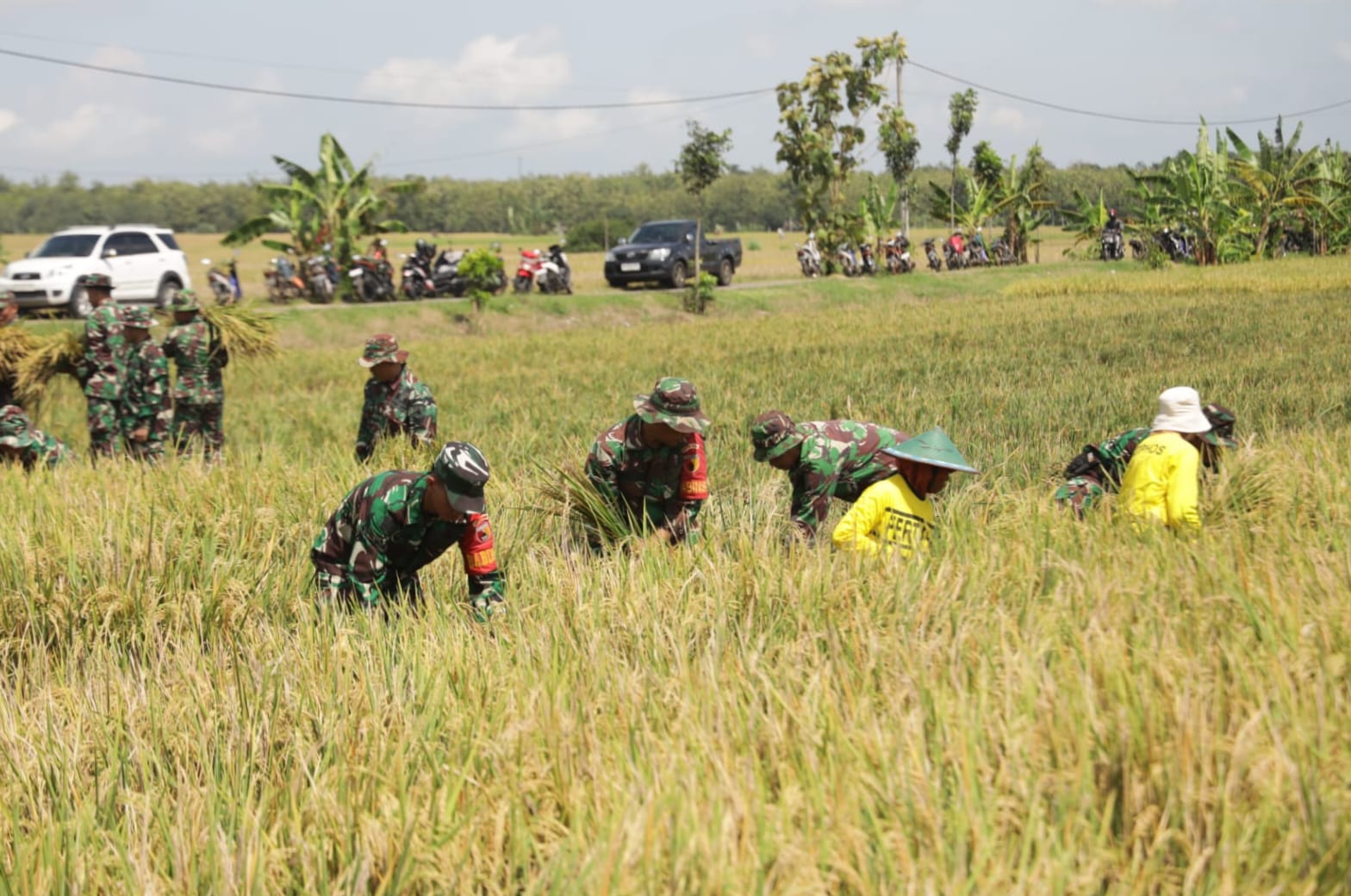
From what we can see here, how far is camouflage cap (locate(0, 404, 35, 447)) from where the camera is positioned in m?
7.97

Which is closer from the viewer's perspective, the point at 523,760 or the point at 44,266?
the point at 523,760

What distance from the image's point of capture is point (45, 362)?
873 centimetres

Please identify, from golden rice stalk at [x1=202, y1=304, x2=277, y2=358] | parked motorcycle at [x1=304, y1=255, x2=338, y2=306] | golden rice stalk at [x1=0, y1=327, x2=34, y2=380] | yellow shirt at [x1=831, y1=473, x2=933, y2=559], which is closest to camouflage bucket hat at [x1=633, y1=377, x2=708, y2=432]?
yellow shirt at [x1=831, y1=473, x2=933, y2=559]

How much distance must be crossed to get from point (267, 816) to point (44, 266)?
61.8ft

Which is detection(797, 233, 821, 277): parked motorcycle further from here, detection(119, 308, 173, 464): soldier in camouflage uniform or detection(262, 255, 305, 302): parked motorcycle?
detection(119, 308, 173, 464): soldier in camouflage uniform

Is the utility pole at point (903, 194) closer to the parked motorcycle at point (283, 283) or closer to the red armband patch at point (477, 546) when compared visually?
the parked motorcycle at point (283, 283)

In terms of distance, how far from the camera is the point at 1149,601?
9.70 ft

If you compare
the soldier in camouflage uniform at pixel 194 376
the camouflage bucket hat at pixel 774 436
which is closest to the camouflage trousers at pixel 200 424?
the soldier in camouflage uniform at pixel 194 376

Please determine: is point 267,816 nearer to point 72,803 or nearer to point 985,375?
point 72,803

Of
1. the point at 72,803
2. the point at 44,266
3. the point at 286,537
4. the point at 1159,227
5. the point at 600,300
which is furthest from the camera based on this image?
the point at 1159,227

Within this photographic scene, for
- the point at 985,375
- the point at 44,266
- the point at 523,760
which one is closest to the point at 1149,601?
the point at 523,760

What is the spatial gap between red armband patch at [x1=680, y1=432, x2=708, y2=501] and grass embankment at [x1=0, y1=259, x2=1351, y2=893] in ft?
0.92

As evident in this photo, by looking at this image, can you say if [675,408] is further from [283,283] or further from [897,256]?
[897,256]

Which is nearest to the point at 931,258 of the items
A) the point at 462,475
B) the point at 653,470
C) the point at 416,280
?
the point at 416,280
